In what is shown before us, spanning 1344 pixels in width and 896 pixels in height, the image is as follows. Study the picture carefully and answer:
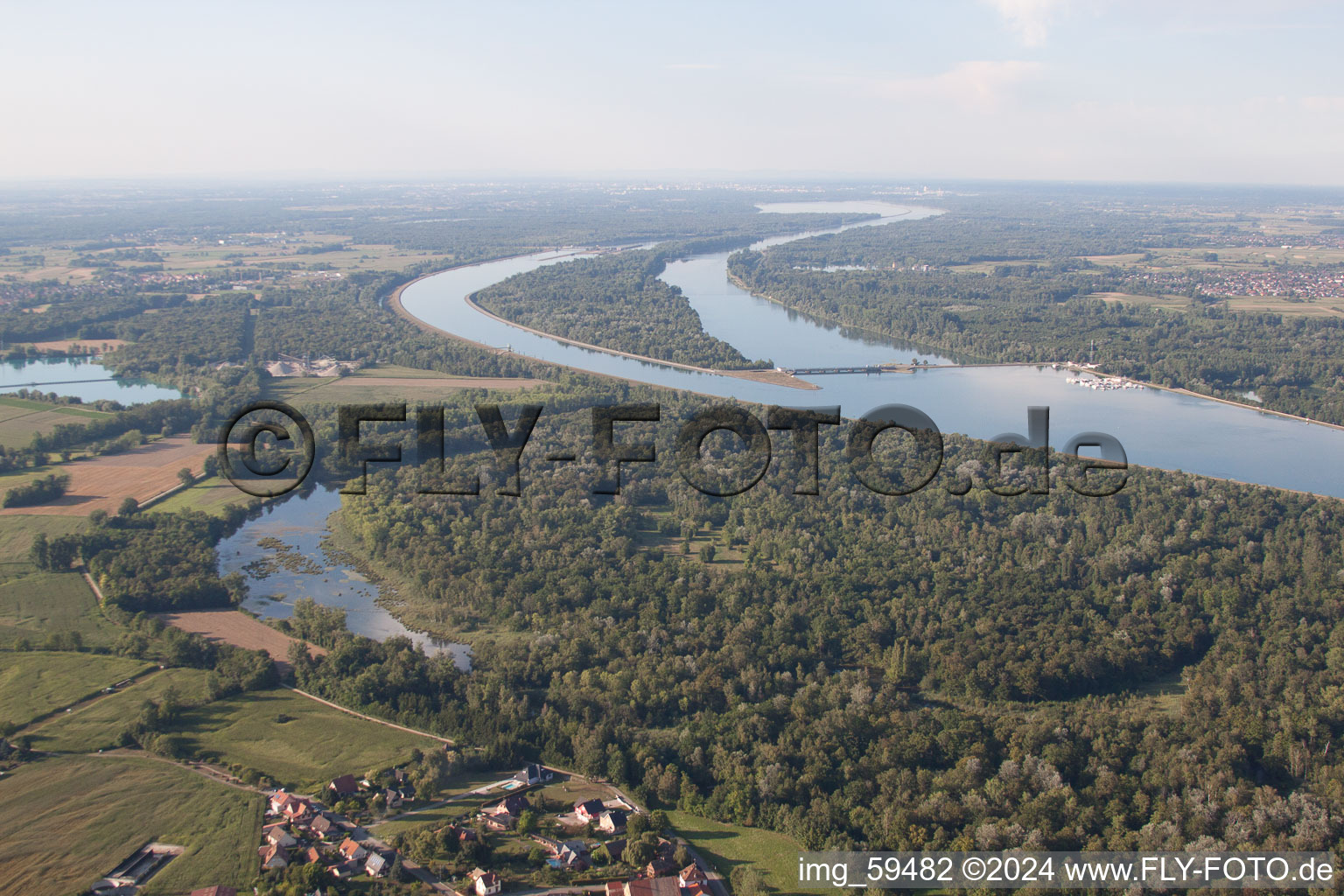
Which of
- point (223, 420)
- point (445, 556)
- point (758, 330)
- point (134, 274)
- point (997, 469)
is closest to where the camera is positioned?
point (445, 556)

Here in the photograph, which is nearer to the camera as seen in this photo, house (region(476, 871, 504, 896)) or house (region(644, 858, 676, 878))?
house (region(476, 871, 504, 896))

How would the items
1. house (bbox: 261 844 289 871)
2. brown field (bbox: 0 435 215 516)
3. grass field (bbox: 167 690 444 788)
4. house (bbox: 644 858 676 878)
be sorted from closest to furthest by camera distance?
1. house (bbox: 261 844 289 871)
2. house (bbox: 644 858 676 878)
3. grass field (bbox: 167 690 444 788)
4. brown field (bbox: 0 435 215 516)

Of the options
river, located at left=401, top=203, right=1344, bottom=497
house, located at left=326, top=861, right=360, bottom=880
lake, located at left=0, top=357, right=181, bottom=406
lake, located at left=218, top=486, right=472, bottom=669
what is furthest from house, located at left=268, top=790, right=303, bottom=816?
lake, located at left=0, top=357, right=181, bottom=406

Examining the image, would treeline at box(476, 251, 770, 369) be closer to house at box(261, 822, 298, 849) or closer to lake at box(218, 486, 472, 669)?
lake at box(218, 486, 472, 669)

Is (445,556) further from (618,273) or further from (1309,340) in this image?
(618,273)

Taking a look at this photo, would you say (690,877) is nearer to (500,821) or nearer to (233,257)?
(500,821)

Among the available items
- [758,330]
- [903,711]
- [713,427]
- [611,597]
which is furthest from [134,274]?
[903,711]

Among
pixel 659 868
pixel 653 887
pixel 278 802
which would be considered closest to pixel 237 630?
pixel 278 802
